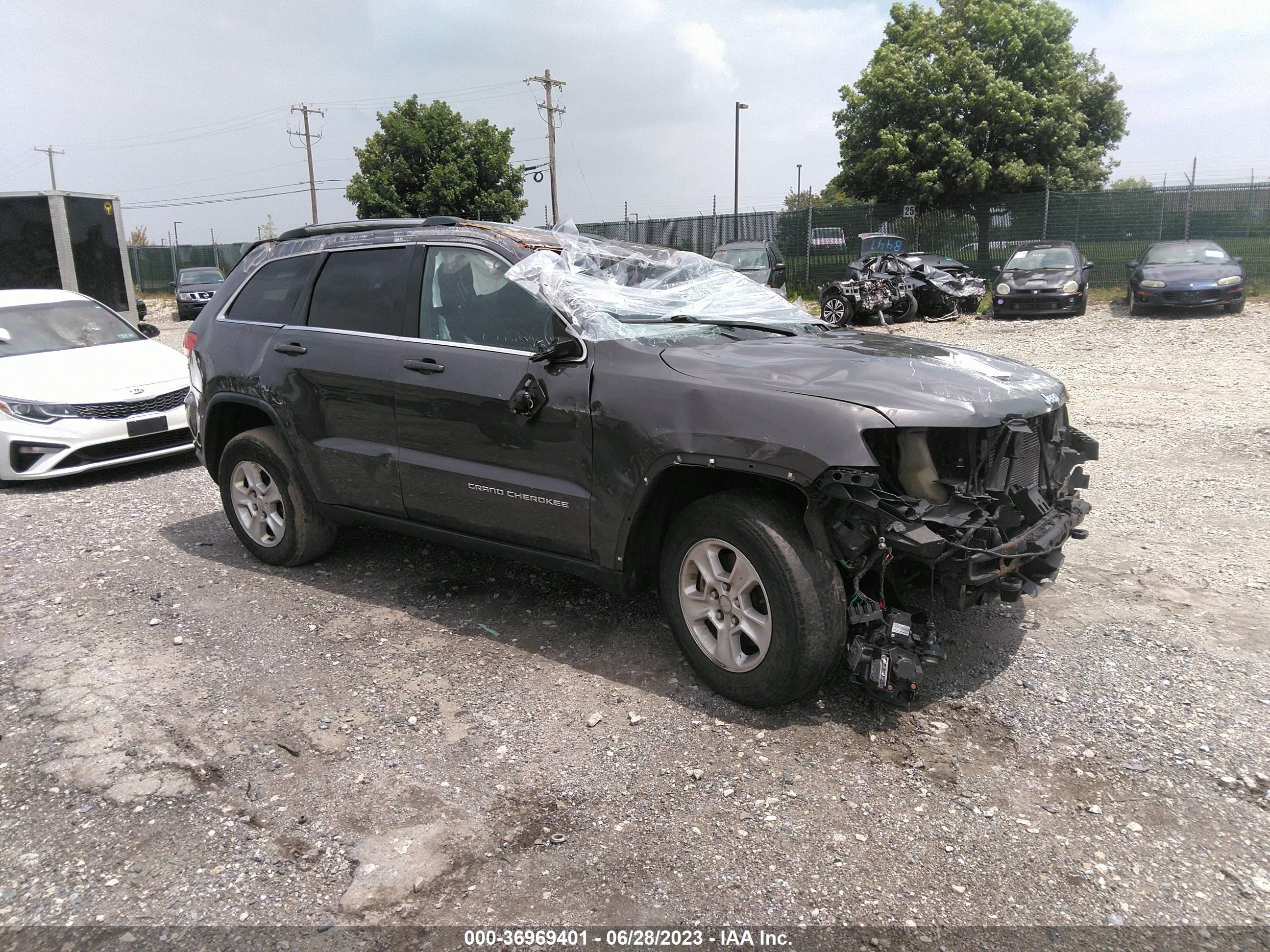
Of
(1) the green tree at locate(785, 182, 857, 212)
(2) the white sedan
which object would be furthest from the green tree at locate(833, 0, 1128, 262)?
(2) the white sedan

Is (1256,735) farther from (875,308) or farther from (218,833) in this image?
(875,308)

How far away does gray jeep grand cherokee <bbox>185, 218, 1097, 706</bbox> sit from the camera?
3184 millimetres

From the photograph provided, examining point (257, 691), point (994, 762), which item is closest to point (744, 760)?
point (994, 762)

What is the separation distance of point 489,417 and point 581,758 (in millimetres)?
1534

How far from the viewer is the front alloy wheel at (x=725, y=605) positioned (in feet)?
11.0

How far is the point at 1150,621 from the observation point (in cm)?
418

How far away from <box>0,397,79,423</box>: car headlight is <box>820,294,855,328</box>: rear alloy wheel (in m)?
13.1

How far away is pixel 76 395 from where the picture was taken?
7.41m

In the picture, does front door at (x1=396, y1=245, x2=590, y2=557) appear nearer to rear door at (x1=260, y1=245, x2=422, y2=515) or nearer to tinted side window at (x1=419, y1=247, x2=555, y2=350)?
tinted side window at (x1=419, y1=247, x2=555, y2=350)

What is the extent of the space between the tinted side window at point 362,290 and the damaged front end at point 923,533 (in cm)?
245

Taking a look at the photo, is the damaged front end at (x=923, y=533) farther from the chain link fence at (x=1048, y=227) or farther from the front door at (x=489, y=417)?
the chain link fence at (x=1048, y=227)

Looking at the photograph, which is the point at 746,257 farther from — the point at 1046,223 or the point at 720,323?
the point at 720,323

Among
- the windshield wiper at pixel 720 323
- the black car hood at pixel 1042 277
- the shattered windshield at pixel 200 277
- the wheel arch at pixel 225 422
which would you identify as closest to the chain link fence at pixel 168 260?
the shattered windshield at pixel 200 277

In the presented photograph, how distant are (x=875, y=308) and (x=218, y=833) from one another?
52.2 feet
